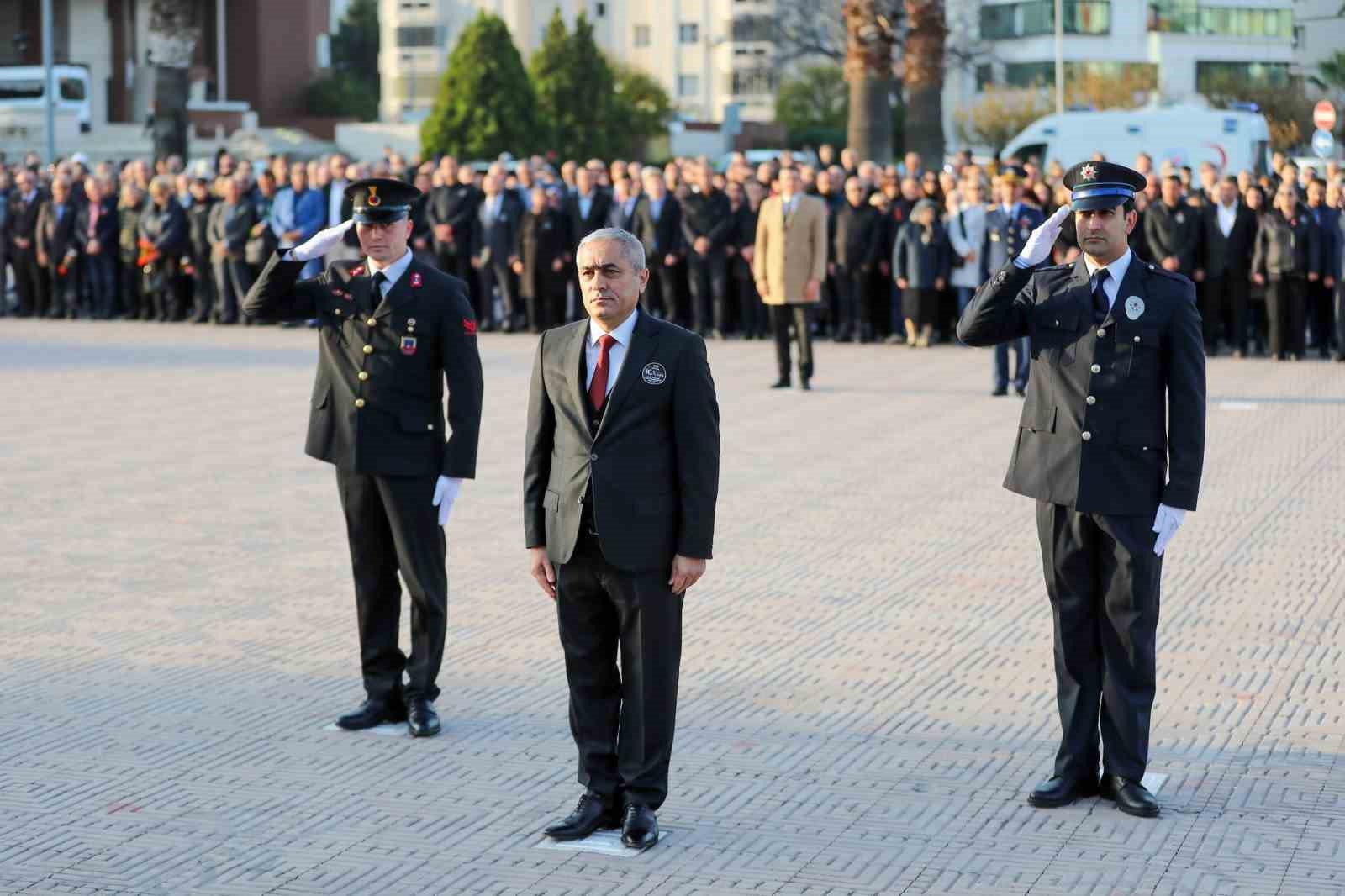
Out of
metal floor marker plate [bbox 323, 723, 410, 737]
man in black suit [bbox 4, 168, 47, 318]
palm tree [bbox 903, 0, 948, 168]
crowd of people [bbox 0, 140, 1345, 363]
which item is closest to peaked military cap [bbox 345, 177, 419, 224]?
metal floor marker plate [bbox 323, 723, 410, 737]

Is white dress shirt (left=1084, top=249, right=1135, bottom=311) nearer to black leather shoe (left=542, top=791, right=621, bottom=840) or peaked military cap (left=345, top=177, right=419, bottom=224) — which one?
black leather shoe (left=542, top=791, right=621, bottom=840)

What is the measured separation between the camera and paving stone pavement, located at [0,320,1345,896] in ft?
19.6

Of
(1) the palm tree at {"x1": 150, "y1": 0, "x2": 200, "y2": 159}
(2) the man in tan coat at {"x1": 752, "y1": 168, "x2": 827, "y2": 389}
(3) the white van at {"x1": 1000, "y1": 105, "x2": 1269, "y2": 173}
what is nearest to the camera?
(2) the man in tan coat at {"x1": 752, "y1": 168, "x2": 827, "y2": 389}

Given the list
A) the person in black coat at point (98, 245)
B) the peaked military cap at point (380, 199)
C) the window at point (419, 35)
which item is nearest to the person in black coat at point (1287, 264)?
the person in black coat at point (98, 245)

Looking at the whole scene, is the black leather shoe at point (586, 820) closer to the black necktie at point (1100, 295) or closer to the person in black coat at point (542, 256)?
the black necktie at point (1100, 295)

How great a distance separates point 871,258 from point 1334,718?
49.5 ft

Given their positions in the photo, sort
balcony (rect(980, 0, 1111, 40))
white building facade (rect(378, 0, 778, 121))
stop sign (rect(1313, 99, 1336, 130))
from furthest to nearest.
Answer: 1. white building facade (rect(378, 0, 778, 121))
2. balcony (rect(980, 0, 1111, 40))
3. stop sign (rect(1313, 99, 1336, 130))

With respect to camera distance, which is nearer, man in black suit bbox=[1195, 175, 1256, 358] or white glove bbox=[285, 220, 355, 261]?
white glove bbox=[285, 220, 355, 261]

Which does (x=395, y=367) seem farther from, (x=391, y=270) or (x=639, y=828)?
(x=639, y=828)

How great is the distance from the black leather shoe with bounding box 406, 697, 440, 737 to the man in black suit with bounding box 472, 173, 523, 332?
54.9ft

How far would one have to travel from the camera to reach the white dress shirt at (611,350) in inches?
239

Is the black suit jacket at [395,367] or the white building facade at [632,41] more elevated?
the white building facade at [632,41]

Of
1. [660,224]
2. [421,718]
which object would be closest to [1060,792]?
[421,718]

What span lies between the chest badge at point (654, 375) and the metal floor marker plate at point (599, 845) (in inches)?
52.1
